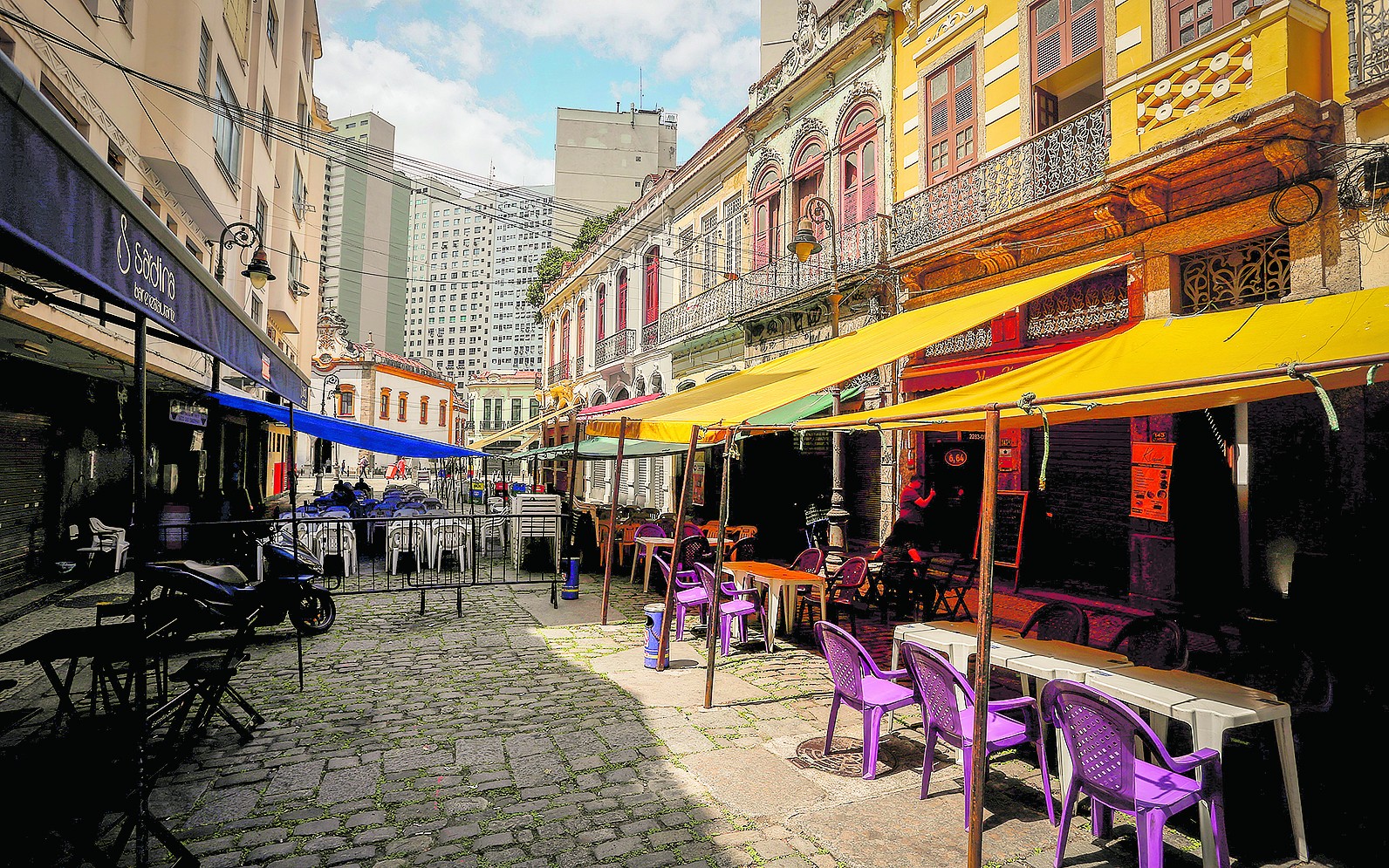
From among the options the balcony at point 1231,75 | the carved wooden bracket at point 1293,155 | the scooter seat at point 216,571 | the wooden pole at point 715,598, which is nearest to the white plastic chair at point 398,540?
the scooter seat at point 216,571

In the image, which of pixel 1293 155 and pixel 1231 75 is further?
pixel 1231 75

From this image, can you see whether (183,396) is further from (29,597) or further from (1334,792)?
(1334,792)

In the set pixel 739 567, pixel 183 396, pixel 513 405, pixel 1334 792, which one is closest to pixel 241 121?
pixel 183 396

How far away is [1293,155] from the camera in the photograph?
6.92 m

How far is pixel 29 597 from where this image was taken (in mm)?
9641

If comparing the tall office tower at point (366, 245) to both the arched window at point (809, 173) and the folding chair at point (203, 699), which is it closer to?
the arched window at point (809, 173)

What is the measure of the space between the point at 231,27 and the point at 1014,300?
16193 millimetres

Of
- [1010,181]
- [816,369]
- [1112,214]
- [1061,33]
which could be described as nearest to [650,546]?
[816,369]

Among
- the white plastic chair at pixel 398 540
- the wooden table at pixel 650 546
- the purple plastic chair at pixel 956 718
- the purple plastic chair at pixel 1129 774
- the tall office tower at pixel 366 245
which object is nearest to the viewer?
the purple plastic chair at pixel 1129 774

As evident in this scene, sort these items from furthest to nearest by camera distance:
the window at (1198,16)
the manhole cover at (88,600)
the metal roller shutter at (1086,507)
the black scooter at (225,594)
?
the metal roller shutter at (1086,507) → the manhole cover at (88,600) → the window at (1198,16) → the black scooter at (225,594)

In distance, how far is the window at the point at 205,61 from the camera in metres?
11.9

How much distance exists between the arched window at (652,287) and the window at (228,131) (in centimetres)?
1091

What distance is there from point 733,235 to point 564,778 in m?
14.8

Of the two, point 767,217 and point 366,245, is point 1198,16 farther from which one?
point 366,245
